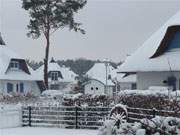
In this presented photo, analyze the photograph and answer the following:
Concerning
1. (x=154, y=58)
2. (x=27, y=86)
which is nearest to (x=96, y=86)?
(x=27, y=86)

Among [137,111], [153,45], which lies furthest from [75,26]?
[137,111]

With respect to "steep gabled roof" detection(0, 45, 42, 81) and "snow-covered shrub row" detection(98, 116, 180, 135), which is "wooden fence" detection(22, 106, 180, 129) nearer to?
"snow-covered shrub row" detection(98, 116, 180, 135)

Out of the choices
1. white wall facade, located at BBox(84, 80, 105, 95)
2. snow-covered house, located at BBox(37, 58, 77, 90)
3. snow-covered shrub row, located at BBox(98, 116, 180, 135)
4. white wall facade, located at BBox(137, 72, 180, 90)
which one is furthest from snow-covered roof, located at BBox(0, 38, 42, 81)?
snow-covered shrub row, located at BBox(98, 116, 180, 135)

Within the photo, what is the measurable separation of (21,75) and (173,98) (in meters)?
41.4

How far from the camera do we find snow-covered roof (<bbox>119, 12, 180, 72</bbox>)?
1266 inches

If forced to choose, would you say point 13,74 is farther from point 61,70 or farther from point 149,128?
point 149,128

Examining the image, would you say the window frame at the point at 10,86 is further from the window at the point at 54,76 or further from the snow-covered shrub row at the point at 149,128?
the snow-covered shrub row at the point at 149,128

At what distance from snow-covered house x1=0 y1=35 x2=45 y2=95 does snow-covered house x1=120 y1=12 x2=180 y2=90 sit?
1011 inches

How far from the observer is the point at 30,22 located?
5944 centimetres

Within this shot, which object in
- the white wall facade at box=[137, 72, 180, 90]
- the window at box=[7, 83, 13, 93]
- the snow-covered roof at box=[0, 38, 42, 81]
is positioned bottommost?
the white wall facade at box=[137, 72, 180, 90]

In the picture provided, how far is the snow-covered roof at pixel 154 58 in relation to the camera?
105 ft

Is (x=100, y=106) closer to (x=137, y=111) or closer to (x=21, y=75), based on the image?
(x=137, y=111)

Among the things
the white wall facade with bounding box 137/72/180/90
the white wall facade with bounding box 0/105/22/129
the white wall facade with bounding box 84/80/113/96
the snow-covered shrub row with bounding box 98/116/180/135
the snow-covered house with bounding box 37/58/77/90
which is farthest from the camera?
the white wall facade with bounding box 84/80/113/96

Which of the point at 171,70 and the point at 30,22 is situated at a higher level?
the point at 30,22
